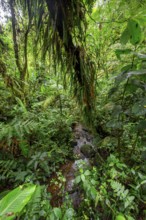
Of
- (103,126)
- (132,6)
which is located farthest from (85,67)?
(103,126)

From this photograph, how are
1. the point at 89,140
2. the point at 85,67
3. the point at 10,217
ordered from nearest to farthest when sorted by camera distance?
the point at 10,217 < the point at 85,67 < the point at 89,140

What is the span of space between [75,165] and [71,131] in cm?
50

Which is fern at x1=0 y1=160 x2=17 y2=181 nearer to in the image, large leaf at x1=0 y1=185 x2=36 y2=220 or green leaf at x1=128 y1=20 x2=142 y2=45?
large leaf at x1=0 y1=185 x2=36 y2=220

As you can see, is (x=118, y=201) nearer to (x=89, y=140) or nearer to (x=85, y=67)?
(x=89, y=140)

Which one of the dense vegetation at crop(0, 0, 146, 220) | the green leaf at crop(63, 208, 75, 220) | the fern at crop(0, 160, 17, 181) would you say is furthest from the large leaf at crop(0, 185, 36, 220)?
the fern at crop(0, 160, 17, 181)

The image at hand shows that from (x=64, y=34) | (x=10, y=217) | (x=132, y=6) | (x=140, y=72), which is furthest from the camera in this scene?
(x=132, y=6)

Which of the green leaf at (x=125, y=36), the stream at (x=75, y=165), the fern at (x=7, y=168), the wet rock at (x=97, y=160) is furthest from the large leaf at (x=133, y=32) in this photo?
the fern at (x=7, y=168)

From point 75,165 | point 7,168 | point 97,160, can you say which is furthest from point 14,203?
point 97,160

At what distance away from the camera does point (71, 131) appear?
212 centimetres

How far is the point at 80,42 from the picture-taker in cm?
140

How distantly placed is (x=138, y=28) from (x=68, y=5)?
0.52 metres

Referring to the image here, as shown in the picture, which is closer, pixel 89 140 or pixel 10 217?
pixel 10 217

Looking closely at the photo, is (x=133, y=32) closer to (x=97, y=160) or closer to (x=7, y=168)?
(x=97, y=160)

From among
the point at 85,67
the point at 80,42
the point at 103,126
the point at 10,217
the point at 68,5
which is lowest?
the point at 103,126
